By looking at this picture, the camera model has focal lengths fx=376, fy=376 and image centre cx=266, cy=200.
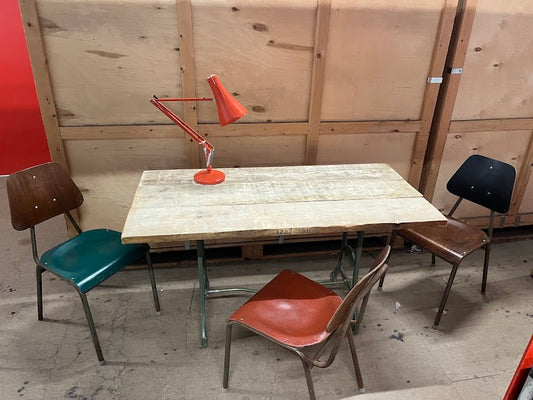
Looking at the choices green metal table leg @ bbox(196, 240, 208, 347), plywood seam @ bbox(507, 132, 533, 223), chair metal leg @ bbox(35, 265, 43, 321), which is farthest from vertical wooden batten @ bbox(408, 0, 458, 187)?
chair metal leg @ bbox(35, 265, 43, 321)

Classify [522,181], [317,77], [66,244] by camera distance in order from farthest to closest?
1. [522,181]
2. [317,77]
3. [66,244]

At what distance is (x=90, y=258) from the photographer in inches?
71.0

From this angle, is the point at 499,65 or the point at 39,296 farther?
the point at 499,65

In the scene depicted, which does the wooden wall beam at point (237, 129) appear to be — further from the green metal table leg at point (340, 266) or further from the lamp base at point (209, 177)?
the green metal table leg at point (340, 266)

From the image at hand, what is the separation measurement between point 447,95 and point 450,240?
0.91m

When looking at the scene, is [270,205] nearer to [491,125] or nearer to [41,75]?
[41,75]

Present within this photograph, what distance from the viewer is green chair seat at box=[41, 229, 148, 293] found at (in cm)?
169

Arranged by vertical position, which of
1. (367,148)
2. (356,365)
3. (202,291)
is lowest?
(356,365)

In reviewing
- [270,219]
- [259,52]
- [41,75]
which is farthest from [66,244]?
[259,52]

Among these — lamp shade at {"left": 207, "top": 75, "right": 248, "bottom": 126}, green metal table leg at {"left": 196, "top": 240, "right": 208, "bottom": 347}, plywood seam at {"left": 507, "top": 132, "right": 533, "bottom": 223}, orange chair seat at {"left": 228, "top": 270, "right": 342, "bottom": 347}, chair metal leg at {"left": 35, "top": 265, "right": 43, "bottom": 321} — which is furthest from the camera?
plywood seam at {"left": 507, "top": 132, "right": 533, "bottom": 223}

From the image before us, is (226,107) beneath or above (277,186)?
above

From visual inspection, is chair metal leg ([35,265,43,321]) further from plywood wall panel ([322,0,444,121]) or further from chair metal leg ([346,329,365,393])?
plywood wall panel ([322,0,444,121])

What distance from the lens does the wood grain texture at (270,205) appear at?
1.51 metres

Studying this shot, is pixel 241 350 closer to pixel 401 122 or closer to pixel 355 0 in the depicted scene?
pixel 401 122
